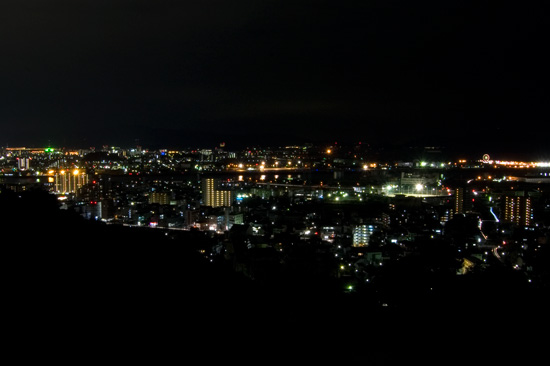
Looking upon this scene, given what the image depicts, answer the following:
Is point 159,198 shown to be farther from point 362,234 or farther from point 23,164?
point 23,164

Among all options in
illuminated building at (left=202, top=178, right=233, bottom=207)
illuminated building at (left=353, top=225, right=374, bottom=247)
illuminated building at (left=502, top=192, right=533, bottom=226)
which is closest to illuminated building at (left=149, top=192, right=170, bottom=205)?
illuminated building at (left=202, top=178, right=233, bottom=207)

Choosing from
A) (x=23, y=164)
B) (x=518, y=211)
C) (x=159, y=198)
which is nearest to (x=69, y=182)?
(x=159, y=198)

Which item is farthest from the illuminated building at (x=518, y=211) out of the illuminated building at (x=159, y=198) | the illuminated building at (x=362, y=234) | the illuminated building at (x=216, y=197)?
the illuminated building at (x=159, y=198)

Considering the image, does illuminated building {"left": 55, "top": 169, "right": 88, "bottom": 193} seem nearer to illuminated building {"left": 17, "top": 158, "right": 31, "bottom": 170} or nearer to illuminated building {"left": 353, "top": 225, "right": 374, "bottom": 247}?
illuminated building {"left": 17, "top": 158, "right": 31, "bottom": 170}

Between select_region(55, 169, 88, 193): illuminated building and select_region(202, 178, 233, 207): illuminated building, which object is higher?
select_region(55, 169, 88, 193): illuminated building

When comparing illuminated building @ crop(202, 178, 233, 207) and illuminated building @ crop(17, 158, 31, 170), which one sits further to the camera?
illuminated building @ crop(17, 158, 31, 170)

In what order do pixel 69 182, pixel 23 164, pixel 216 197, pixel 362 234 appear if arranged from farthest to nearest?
pixel 23 164
pixel 69 182
pixel 216 197
pixel 362 234

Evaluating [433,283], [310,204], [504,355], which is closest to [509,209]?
[310,204]

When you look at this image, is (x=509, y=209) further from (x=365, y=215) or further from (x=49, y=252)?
(x=49, y=252)
